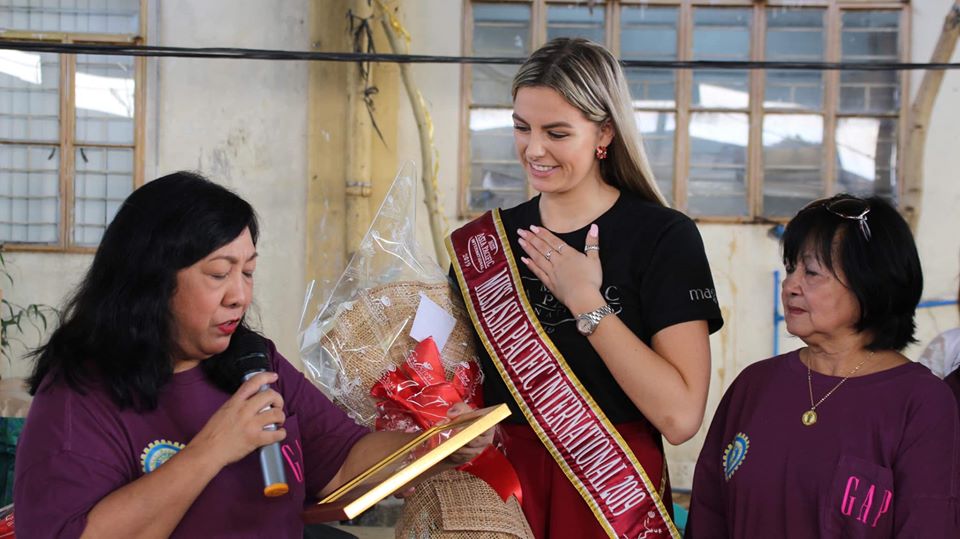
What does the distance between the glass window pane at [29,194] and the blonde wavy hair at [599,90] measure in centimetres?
372

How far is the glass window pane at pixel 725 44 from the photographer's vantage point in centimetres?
537

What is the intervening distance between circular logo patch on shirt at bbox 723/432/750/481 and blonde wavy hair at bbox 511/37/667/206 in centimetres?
52

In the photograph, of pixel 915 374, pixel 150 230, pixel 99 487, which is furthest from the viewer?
pixel 915 374

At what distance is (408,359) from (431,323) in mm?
109

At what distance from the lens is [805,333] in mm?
2092

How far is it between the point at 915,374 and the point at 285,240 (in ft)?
11.7

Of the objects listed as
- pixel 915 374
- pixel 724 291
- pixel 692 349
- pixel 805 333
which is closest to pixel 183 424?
pixel 692 349

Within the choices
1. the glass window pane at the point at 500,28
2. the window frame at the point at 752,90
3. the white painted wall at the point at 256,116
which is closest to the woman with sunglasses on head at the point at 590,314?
the white painted wall at the point at 256,116

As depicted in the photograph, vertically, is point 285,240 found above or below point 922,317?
above

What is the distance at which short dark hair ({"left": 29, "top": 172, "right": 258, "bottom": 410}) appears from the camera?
5.48ft

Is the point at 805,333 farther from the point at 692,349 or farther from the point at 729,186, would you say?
the point at 729,186

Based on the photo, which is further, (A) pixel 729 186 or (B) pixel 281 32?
(A) pixel 729 186

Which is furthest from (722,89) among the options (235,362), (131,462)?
(131,462)

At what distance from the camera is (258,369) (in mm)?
1742
